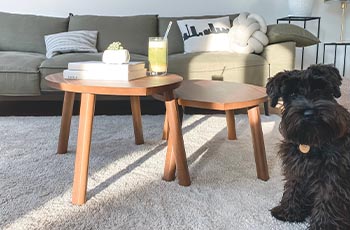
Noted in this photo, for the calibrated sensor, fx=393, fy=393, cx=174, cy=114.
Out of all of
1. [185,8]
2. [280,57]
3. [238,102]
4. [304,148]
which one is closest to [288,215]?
[304,148]

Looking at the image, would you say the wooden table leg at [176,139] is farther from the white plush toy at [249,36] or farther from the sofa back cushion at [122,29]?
the sofa back cushion at [122,29]

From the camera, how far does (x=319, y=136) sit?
111 cm

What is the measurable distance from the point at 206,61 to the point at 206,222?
170 centimetres

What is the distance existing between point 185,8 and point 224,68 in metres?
1.37

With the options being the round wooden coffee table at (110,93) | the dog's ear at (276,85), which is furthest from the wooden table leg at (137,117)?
the dog's ear at (276,85)

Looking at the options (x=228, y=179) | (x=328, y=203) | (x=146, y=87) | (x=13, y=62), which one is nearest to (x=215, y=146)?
(x=228, y=179)

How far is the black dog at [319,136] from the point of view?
1094 millimetres

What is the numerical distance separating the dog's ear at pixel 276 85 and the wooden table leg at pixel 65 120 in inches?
41.4

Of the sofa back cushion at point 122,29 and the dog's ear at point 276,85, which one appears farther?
the sofa back cushion at point 122,29

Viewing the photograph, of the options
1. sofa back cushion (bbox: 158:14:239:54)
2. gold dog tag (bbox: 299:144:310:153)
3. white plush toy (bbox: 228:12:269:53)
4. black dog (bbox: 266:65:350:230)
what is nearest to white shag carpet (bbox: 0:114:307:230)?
black dog (bbox: 266:65:350:230)

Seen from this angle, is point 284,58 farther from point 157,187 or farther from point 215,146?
point 157,187

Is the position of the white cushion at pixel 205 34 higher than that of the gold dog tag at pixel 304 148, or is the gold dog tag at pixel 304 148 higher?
the white cushion at pixel 205 34

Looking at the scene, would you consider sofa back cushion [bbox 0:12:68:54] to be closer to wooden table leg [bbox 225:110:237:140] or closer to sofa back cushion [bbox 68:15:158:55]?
sofa back cushion [bbox 68:15:158:55]

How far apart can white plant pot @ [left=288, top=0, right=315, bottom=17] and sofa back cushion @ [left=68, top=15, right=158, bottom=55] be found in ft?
4.38
